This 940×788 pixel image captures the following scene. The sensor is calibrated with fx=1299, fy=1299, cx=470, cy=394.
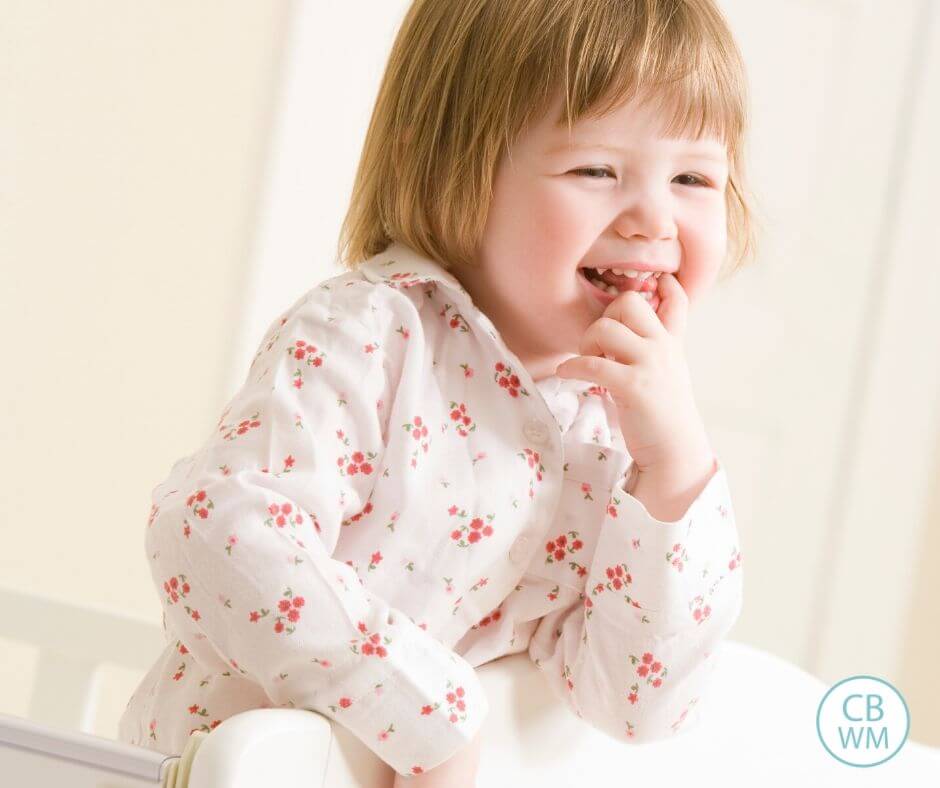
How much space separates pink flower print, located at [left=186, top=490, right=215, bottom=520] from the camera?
0.59m

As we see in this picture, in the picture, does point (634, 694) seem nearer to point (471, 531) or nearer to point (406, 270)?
point (471, 531)

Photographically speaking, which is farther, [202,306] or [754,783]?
[202,306]

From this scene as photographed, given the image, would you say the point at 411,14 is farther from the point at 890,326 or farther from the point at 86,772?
the point at 890,326

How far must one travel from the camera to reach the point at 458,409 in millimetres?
719

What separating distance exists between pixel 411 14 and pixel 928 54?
51.2 inches

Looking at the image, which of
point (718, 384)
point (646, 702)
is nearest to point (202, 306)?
point (718, 384)

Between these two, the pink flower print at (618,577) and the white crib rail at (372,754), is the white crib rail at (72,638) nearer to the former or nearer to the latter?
the white crib rail at (372,754)

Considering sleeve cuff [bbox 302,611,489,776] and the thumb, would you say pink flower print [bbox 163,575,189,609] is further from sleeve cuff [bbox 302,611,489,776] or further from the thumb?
the thumb

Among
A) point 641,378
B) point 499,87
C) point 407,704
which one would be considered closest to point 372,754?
point 407,704

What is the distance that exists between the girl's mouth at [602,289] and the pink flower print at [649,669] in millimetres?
197

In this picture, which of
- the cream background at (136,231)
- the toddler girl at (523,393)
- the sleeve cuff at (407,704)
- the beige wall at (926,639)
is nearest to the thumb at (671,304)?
the toddler girl at (523,393)

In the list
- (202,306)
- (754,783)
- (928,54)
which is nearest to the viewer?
(754,783)

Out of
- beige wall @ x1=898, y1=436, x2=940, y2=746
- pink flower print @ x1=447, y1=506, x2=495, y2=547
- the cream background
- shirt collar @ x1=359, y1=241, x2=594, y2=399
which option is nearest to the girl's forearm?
pink flower print @ x1=447, y1=506, x2=495, y2=547

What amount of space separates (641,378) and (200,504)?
25 centimetres
